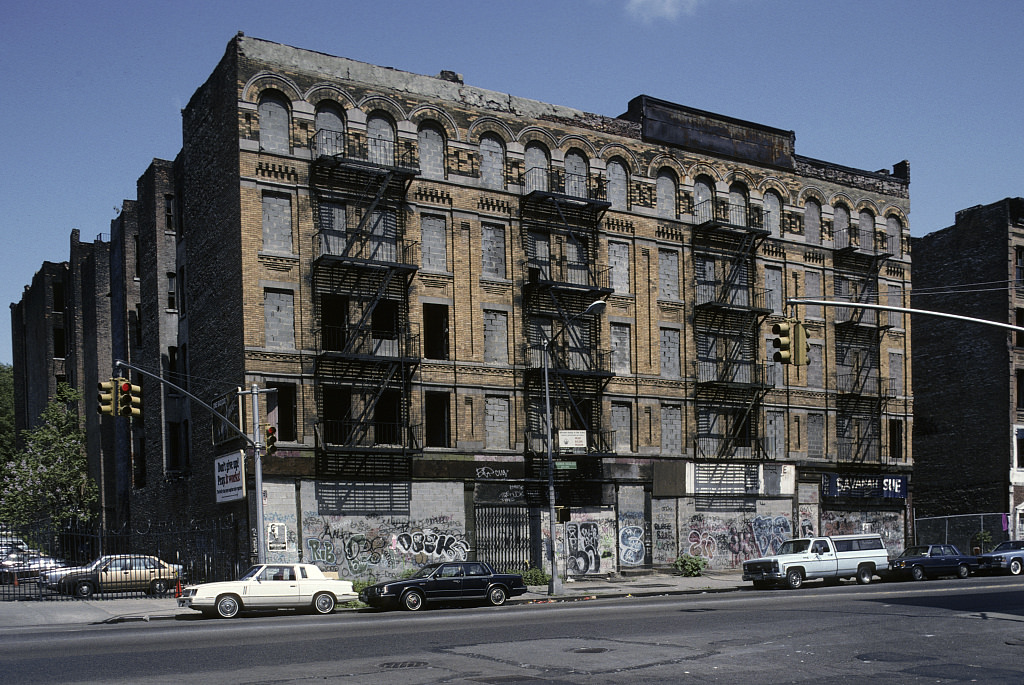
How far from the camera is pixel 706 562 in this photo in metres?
43.7

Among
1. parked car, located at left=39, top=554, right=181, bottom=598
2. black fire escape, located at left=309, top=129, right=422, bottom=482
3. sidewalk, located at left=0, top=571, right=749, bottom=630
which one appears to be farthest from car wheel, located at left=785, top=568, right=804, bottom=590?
parked car, located at left=39, top=554, right=181, bottom=598

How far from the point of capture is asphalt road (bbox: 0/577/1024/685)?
14.0 metres

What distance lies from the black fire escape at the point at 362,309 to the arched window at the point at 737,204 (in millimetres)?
15934

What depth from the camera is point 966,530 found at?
53.7m

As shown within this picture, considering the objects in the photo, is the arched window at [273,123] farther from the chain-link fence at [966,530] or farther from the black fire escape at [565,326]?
the chain-link fence at [966,530]

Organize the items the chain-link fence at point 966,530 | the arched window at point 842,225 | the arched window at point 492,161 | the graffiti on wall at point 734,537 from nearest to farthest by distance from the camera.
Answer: the arched window at point 492,161 < the graffiti on wall at point 734,537 < the arched window at point 842,225 < the chain-link fence at point 966,530

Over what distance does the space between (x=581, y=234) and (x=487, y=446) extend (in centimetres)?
960

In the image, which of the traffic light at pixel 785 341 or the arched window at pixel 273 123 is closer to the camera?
the traffic light at pixel 785 341

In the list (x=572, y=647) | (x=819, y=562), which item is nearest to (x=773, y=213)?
(x=819, y=562)

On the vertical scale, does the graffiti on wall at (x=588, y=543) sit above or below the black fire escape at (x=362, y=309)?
below

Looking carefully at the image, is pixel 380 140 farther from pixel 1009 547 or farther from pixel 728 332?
pixel 1009 547

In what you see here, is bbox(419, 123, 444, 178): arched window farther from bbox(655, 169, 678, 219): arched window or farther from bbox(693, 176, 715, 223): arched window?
bbox(693, 176, 715, 223): arched window

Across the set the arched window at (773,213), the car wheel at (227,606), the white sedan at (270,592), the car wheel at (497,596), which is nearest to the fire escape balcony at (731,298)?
the arched window at (773,213)

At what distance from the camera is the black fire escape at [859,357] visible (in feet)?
161
